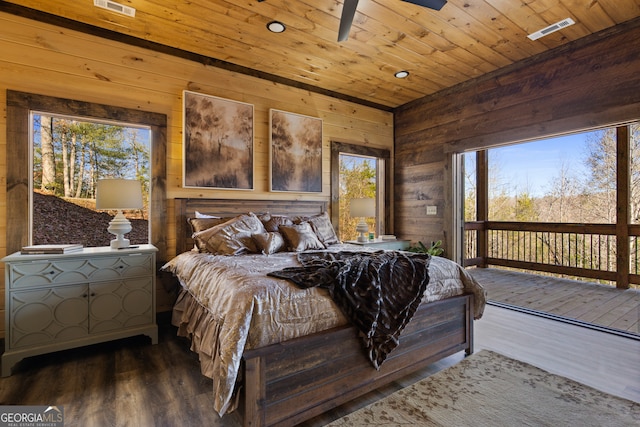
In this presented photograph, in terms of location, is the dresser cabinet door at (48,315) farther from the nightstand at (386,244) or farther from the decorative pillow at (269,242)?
the nightstand at (386,244)

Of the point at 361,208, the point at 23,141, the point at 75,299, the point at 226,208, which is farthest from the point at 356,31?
the point at 75,299

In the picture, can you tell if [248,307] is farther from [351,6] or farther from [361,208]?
[361,208]

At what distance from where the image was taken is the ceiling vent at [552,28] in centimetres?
279

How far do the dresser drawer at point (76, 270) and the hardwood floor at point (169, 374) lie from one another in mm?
652

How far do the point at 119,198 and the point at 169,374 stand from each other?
1519mm

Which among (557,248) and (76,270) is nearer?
(76,270)

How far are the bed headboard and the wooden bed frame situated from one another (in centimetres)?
214

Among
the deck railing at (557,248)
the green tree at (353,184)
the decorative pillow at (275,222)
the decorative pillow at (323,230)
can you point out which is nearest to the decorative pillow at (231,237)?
the decorative pillow at (275,222)

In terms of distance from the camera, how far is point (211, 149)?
3.44 m

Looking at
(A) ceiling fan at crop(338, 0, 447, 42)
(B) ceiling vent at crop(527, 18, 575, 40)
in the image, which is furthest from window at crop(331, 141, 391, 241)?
(B) ceiling vent at crop(527, 18, 575, 40)

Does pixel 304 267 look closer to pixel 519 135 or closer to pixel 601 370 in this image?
pixel 601 370

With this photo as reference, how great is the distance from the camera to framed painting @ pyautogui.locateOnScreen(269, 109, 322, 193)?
390 cm

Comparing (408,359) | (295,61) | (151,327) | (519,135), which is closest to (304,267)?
(408,359)

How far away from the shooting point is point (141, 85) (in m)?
3.10
